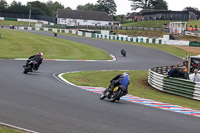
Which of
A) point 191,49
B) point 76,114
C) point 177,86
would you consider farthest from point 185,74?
point 191,49

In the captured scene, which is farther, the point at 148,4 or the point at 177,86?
the point at 148,4

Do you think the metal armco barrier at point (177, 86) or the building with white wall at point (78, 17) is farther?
the building with white wall at point (78, 17)

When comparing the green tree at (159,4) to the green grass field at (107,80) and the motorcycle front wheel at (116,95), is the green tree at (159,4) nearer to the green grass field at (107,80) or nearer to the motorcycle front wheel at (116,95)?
the green grass field at (107,80)

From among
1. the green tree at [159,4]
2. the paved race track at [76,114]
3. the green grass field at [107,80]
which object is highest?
the green tree at [159,4]

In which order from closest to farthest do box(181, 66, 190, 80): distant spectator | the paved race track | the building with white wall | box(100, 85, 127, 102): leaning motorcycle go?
the paved race track < box(100, 85, 127, 102): leaning motorcycle < box(181, 66, 190, 80): distant spectator < the building with white wall

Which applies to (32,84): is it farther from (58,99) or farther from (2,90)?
(58,99)

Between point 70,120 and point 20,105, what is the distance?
2.19 meters

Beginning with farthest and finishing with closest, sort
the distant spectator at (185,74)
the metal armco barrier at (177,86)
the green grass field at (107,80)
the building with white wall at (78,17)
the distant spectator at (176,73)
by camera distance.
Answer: the building with white wall at (78,17)
the distant spectator at (176,73)
the distant spectator at (185,74)
the green grass field at (107,80)
the metal armco barrier at (177,86)

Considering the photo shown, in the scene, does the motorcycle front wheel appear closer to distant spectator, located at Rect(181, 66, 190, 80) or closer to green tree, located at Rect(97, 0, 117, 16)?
distant spectator, located at Rect(181, 66, 190, 80)

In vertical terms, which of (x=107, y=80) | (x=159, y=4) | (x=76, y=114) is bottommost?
(x=107, y=80)

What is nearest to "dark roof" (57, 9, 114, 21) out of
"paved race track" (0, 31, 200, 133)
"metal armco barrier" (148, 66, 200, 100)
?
"metal armco barrier" (148, 66, 200, 100)

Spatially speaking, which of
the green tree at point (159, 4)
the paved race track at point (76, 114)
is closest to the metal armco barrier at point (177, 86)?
the paved race track at point (76, 114)

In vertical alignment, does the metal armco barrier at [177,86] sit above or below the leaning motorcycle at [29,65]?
below

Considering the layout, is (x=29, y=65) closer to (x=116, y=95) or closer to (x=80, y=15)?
(x=116, y=95)
